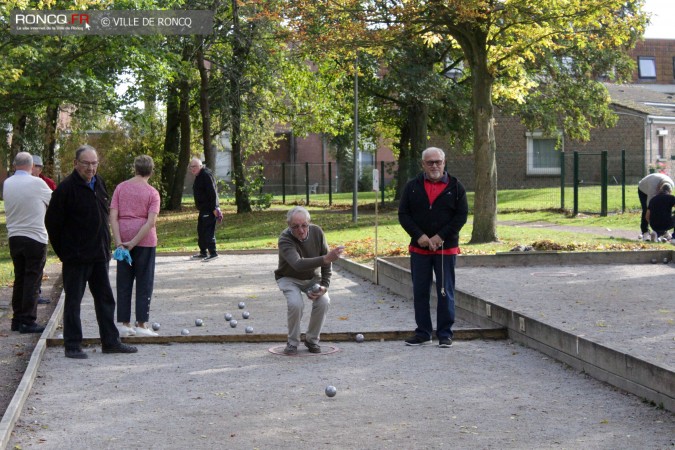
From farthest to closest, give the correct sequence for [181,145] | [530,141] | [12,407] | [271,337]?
[530,141]
[181,145]
[271,337]
[12,407]

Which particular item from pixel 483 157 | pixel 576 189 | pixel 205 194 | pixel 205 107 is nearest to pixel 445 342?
pixel 205 194

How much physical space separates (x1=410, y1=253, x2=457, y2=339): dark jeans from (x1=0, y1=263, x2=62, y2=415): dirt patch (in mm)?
3798

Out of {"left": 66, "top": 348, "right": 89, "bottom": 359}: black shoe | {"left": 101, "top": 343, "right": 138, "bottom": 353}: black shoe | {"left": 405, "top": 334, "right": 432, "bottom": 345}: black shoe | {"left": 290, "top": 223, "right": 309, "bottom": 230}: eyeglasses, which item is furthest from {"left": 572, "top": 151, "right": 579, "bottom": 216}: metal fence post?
{"left": 66, "top": 348, "right": 89, "bottom": 359}: black shoe

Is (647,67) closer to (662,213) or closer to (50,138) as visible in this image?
(50,138)

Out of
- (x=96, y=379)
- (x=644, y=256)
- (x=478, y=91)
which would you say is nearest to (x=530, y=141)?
(x=478, y=91)

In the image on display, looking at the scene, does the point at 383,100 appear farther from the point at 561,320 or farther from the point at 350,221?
the point at 561,320

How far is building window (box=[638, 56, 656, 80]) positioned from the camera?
69688 millimetres

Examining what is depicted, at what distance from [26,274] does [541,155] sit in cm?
3961

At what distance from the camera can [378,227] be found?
1146 inches

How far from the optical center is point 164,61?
3350 cm

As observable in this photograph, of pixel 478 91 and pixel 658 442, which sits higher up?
pixel 478 91

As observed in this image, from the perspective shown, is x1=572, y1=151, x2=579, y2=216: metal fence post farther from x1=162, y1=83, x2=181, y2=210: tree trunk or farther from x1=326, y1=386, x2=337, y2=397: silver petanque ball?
x1=326, y1=386, x2=337, y2=397: silver petanque ball

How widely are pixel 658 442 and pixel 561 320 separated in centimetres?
436

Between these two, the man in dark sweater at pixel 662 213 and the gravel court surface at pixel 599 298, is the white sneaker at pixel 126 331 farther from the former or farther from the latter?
the man in dark sweater at pixel 662 213
